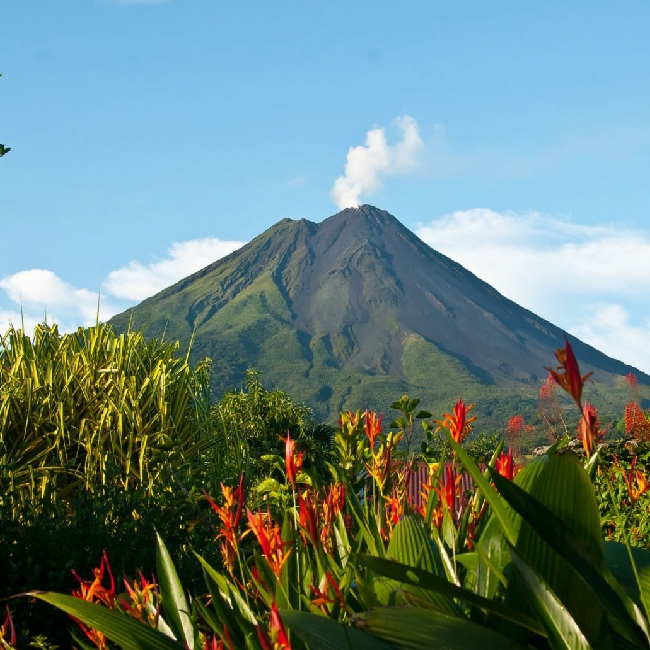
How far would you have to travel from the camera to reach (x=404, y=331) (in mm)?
137875

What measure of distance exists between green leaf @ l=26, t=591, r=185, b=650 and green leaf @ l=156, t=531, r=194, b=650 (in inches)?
7.7

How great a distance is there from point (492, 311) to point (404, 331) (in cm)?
2529

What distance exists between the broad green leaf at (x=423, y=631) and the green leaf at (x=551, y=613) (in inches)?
2.9

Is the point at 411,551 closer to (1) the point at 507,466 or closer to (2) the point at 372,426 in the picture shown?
(1) the point at 507,466

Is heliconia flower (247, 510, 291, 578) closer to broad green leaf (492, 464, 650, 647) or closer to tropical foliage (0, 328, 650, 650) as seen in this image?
tropical foliage (0, 328, 650, 650)

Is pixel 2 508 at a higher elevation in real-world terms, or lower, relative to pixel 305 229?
lower

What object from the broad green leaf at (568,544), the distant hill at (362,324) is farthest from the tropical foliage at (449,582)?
the distant hill at (362,324)

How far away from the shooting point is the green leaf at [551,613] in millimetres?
1275

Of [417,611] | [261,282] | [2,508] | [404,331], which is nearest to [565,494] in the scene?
[417,611]

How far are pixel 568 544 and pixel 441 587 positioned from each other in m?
0.22

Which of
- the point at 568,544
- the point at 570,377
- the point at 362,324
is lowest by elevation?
the point at 568,544

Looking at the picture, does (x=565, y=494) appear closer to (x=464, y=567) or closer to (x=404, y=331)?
(x=464, y=567)

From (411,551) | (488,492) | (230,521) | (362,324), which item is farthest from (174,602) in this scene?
(362,324)

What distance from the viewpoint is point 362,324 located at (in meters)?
140
